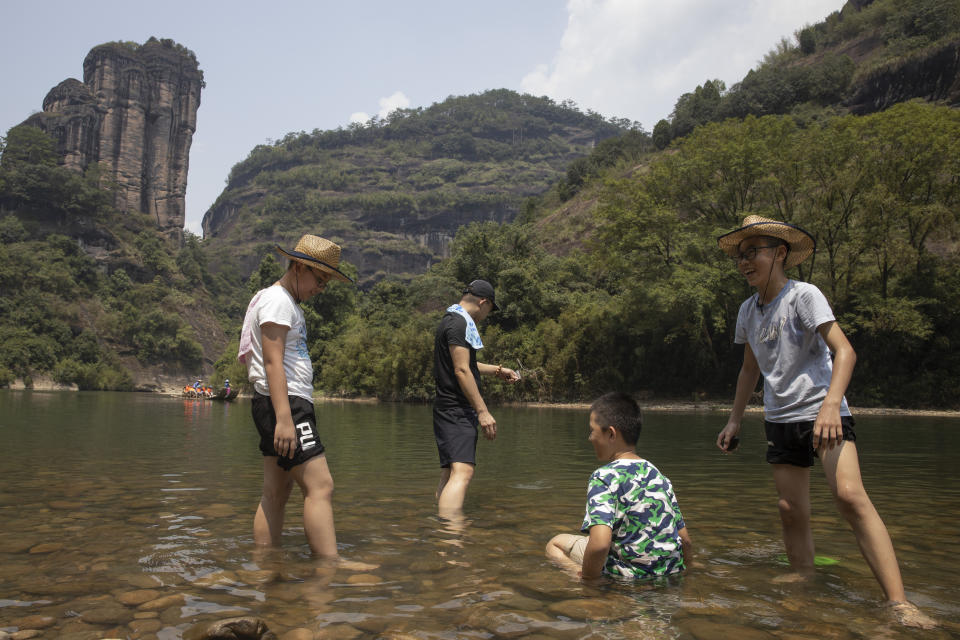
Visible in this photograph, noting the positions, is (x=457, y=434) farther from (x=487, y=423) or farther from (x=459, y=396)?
(x=487, y=423)

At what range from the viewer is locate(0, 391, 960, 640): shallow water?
119 inches

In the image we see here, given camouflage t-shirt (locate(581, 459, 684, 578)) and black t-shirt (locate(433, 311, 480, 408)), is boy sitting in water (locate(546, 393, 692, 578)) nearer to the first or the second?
camouflage t-shirt (locate(581, 459, 684, 578))

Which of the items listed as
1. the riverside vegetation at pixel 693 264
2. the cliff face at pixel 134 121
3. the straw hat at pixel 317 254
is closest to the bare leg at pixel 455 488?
the straw hat at pixel 317 254

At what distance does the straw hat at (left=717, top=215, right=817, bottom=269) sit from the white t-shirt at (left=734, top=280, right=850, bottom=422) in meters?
0.26

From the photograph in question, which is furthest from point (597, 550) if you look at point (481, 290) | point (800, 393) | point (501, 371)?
point (481, 290)

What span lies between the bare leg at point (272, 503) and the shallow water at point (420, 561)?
0.15 m

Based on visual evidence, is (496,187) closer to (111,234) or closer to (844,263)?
(111,234)

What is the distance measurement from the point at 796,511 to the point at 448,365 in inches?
114

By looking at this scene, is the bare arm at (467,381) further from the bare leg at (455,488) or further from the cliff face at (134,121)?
the cliff face at (134,121)

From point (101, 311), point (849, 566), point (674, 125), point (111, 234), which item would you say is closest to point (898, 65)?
point (674, 125)

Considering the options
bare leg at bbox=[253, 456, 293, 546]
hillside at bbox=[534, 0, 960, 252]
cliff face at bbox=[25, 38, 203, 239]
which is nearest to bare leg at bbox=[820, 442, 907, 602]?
bare leg at bbox=[253, 456, 293, 546]

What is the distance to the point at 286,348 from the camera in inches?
156

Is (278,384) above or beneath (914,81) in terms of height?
beneath

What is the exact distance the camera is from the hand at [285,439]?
3750 mm
